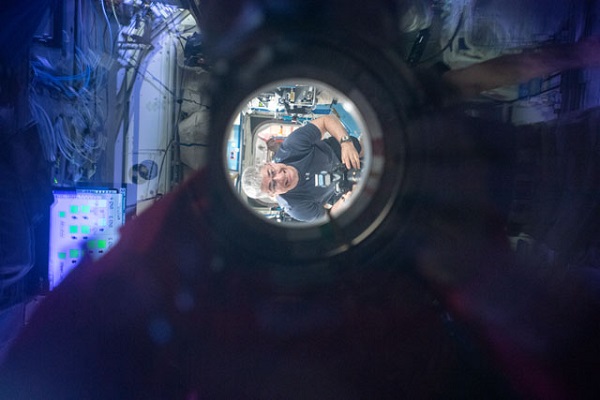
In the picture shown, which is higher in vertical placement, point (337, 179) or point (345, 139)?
point (345, 139)

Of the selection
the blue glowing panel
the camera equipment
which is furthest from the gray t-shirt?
the blue glowing panel

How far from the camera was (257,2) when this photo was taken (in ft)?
2.06

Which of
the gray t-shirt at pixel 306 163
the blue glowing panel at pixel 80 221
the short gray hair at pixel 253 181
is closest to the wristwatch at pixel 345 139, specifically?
the gray t-shirt at pixel 306 163

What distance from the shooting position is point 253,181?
1458 millimetres

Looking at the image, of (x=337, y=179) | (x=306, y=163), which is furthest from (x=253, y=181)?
(x=337, y=179)

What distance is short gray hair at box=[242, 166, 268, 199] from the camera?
1433 millimetres

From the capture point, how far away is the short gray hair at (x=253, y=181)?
4.70ft

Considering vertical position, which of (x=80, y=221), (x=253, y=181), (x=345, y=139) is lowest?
(x=80, y=221)

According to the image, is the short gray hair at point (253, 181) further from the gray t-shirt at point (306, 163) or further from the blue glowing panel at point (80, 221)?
the blue glowing panel at point (80, 221)

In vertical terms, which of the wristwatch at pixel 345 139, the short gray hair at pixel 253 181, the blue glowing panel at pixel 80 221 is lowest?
the blue glowing panel at pixel 80 221

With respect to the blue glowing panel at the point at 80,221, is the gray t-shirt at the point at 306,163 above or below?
above

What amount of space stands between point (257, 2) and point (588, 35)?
79 centimetres

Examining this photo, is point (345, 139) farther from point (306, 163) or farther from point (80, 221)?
point (80, 221)

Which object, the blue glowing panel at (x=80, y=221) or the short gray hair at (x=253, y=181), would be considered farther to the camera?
the short gray hair at (x=253, y=181)
